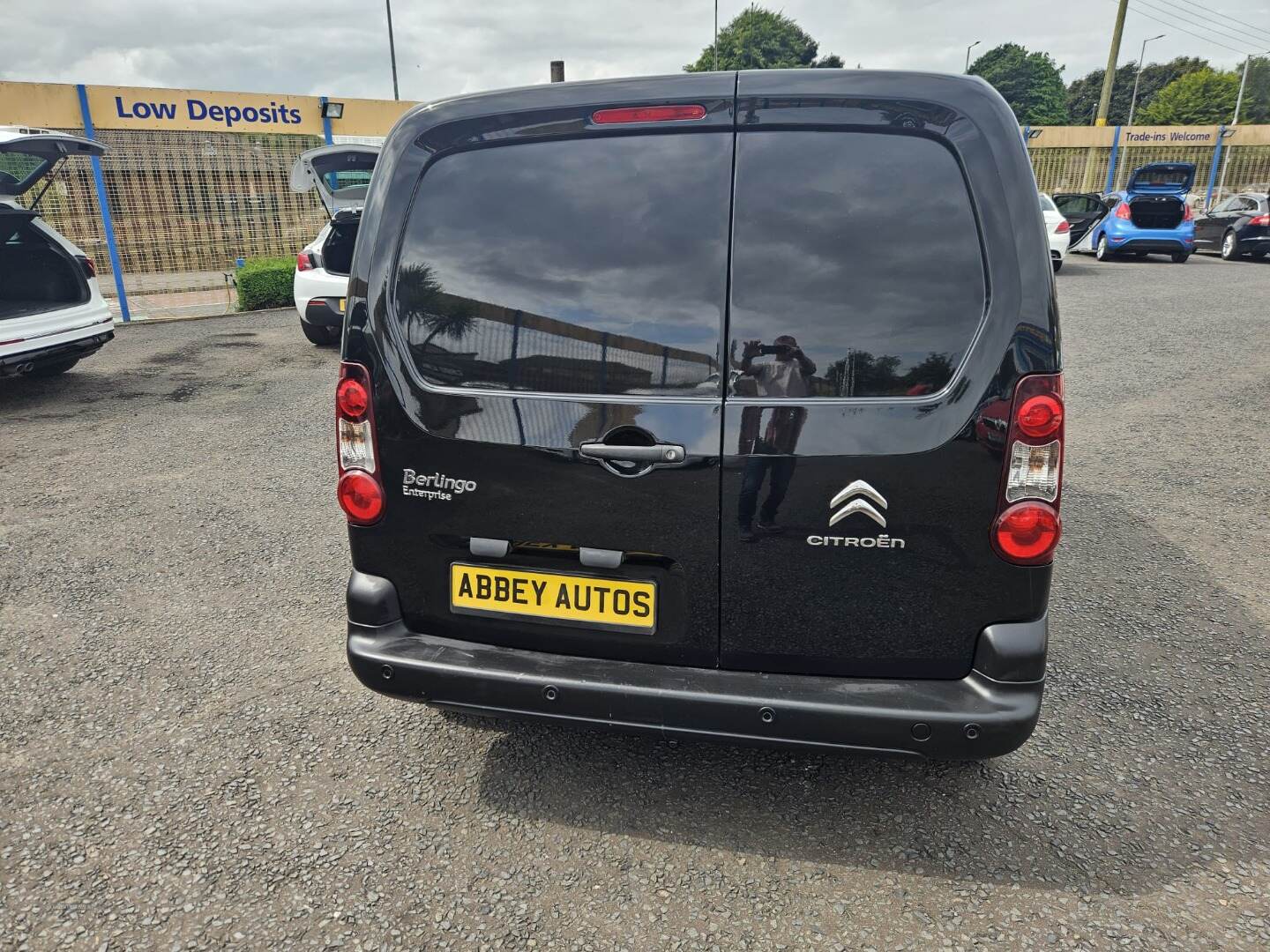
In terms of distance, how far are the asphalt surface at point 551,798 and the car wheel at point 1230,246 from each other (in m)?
16.5

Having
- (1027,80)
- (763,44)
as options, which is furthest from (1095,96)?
(763,44)

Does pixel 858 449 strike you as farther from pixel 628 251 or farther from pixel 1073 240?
pixel 1073 240

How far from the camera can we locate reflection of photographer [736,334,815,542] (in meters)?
2.08

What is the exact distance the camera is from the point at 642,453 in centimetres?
215

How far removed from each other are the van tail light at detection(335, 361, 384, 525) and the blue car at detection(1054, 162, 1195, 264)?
60.4 ft

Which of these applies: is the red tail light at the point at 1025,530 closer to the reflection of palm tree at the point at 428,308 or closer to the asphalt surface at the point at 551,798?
the asphalt surface at the point at 551,798

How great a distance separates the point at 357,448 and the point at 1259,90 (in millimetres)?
107332

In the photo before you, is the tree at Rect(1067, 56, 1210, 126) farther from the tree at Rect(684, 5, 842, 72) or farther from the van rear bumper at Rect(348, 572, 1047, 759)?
the van rear bumper at Rect(348, 572, 1047, 759)

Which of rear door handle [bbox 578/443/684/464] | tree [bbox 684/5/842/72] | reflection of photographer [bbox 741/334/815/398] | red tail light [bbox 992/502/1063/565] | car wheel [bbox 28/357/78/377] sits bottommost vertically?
car wheel [bbox 28/357/78/377]

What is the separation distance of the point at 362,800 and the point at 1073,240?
66.3 ft

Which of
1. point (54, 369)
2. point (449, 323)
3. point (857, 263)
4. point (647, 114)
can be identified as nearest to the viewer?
point (857, 263)

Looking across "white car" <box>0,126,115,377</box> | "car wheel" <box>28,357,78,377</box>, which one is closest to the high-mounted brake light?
"white car" <box>0,126,115,377</box>

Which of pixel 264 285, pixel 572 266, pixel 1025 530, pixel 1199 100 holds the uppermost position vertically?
pixel 1199 100

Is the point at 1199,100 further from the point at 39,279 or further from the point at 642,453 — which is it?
the point at 642,453
